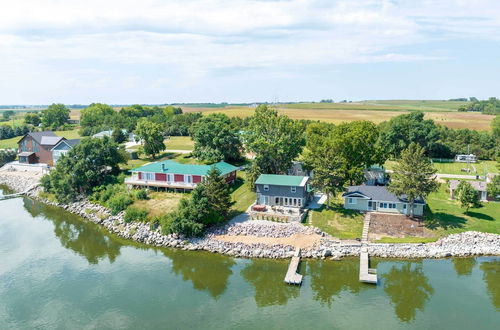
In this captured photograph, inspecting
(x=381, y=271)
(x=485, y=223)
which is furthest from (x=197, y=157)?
(x=485, y=223)

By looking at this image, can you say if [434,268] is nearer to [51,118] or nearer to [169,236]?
[169,236]

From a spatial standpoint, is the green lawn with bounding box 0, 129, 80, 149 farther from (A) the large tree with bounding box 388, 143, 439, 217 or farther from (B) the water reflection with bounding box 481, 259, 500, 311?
(B) the water reflection with bounding box 481, 259, 500, 311

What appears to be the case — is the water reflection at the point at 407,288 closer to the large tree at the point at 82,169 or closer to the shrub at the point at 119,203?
the shrub at the point at 119,203

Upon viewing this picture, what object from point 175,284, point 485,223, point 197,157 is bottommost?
point 175,284

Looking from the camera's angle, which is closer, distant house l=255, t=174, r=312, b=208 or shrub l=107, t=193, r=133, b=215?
distant house l=255, t=174, r=312, b=208

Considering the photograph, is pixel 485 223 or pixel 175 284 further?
pixel 485 223

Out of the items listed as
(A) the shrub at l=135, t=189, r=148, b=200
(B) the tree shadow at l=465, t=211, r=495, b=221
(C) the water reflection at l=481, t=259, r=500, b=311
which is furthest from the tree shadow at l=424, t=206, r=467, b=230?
(A) the shrub at l=135, t=189, r=148, b=200

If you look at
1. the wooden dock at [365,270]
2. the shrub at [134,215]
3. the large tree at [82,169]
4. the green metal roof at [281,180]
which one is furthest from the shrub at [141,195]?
the wooden dock at [365,270]
